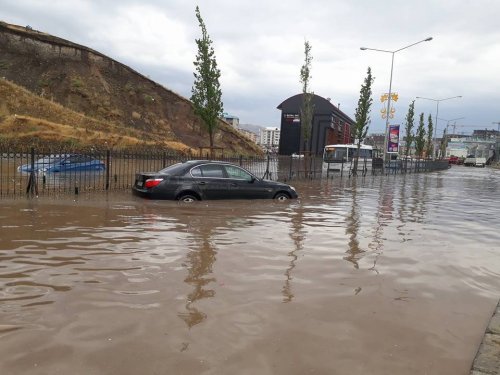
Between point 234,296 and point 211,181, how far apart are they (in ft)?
24.5

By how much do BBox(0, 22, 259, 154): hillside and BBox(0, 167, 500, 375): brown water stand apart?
3032cm

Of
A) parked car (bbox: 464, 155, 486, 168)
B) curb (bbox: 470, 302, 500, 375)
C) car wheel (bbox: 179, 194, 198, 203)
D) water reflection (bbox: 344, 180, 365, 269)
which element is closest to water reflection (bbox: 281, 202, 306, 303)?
water reflection (bbox: 344, 180, 365, 269)

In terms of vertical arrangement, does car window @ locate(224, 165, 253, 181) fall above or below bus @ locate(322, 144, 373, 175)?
below

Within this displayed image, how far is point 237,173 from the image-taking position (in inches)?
498

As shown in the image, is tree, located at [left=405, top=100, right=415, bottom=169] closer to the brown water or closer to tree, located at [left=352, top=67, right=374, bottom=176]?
tree, located at [left=352, top=67, right=374, bottom=176]

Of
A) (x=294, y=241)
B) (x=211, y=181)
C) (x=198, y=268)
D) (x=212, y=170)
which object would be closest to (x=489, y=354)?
(x=198, y=268)

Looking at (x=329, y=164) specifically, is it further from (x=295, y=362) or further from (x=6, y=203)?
(x=295, y=362)

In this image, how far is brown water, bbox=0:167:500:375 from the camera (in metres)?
3.38

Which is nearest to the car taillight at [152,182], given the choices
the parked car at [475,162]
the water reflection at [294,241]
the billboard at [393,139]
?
the water reflection at [294,241]

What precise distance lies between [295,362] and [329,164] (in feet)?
82.2

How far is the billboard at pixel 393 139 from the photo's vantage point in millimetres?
38406

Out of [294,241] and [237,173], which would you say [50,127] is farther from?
[294,241]

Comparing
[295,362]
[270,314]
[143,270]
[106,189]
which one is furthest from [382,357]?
[106,189]

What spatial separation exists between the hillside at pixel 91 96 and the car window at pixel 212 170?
25.7 m
